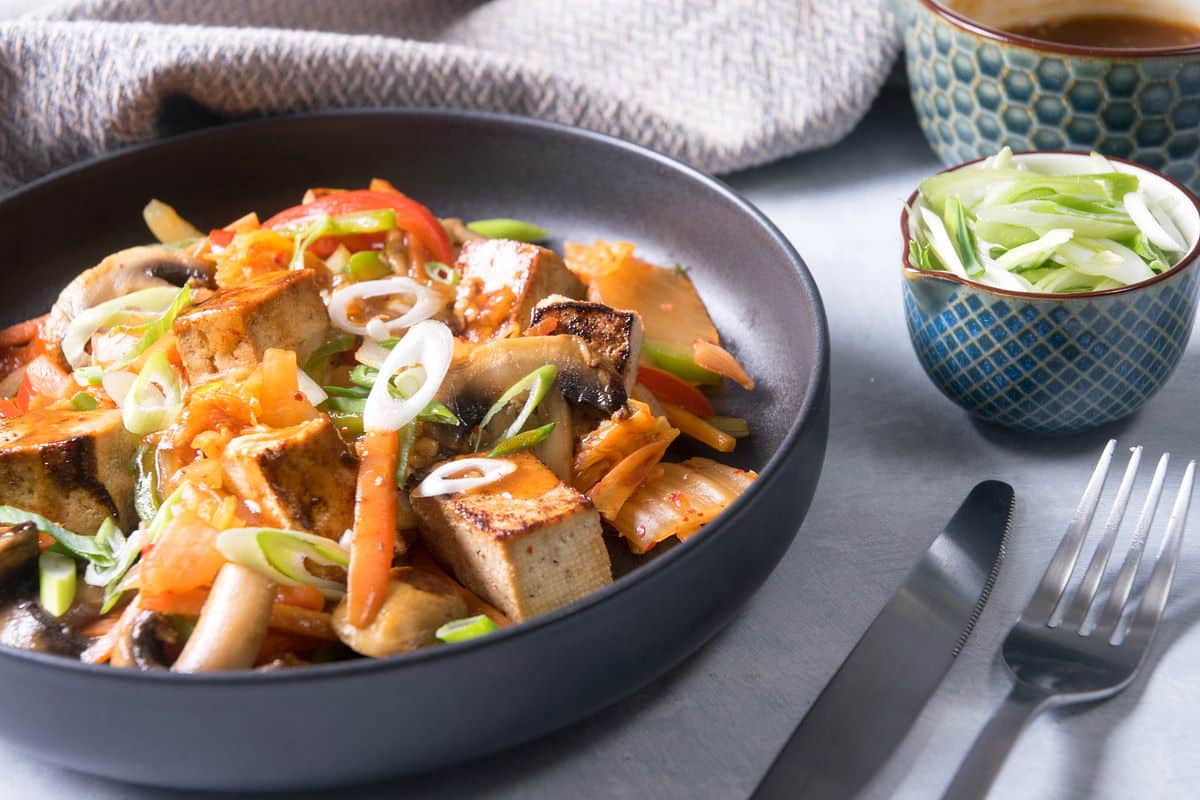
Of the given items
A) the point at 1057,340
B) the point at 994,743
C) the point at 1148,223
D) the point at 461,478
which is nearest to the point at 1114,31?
the point at 1148,223

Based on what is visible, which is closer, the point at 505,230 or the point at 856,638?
the point at 856,638

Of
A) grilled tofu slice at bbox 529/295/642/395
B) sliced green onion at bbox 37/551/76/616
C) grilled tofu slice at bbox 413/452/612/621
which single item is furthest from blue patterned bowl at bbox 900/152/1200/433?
sliced green onion at bbox 37/551/76/616

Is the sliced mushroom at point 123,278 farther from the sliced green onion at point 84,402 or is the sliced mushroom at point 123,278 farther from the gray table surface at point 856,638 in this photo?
the gray table surface at point 856,638

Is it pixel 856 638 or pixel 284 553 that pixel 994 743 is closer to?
pixel 856 638

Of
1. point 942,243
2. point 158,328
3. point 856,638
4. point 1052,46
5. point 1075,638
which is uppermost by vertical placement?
point 1052,46

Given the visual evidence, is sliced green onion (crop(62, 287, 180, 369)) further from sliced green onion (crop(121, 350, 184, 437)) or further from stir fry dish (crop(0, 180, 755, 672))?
sliced green onion (crop(121, 350, 184, 437))

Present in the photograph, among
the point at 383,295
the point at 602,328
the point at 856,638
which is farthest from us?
A: the point at 383,295

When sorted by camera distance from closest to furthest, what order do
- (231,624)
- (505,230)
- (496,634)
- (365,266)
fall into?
(496,634) → (231,624) → (365,266) → (505,230)
